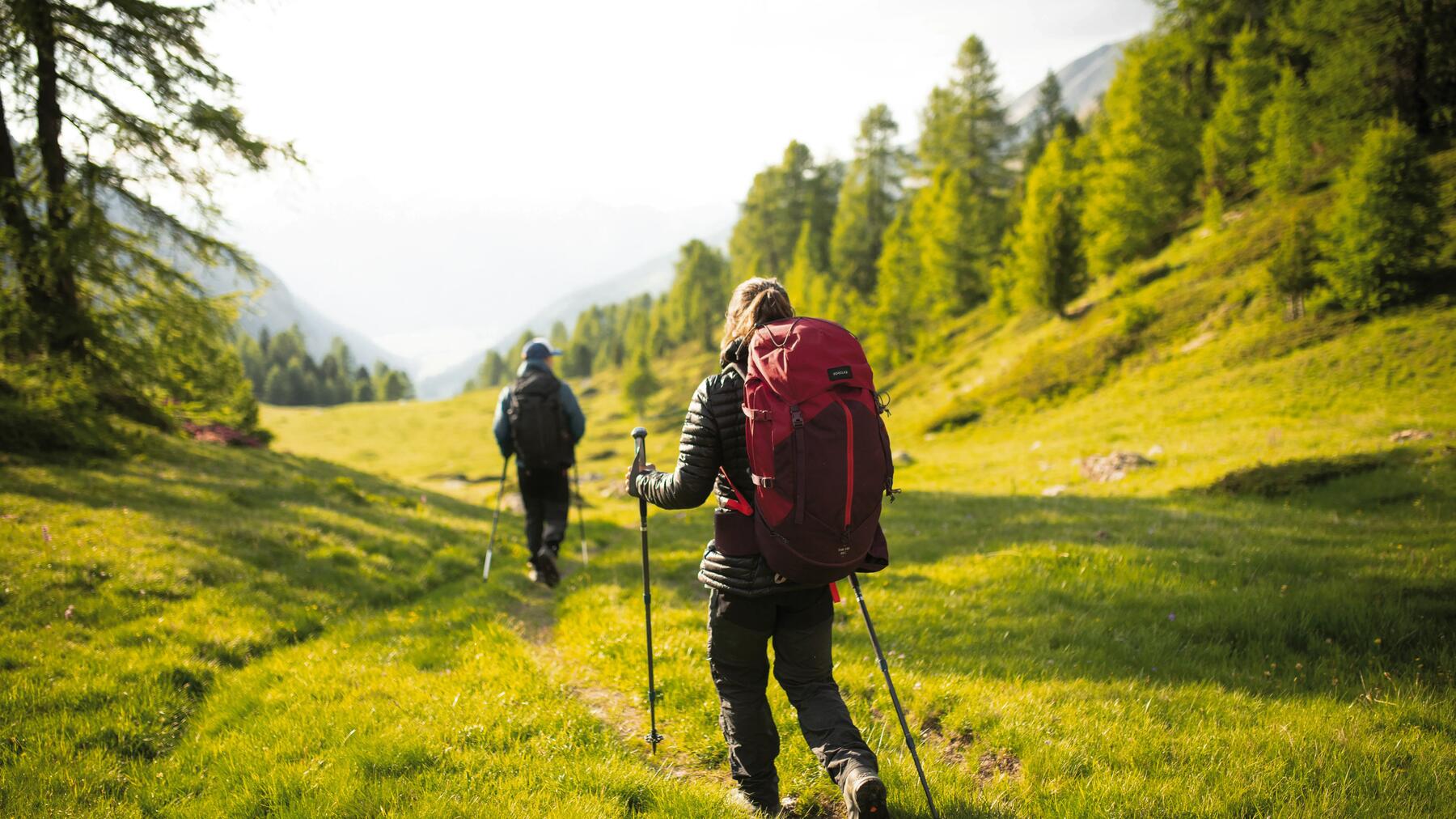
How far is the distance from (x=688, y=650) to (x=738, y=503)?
10.5ft

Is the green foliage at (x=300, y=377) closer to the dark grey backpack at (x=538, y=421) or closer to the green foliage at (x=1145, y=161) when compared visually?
the dark grey backpack at (x=538, y=421)

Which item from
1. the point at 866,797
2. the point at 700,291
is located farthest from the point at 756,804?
the point at 700,291

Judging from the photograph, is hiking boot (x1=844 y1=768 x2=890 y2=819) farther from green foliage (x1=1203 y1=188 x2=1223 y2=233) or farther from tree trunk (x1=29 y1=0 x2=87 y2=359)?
green foliage (x1=1203 y1=188 x2=1223 y2=233)

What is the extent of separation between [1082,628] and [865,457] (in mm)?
4569

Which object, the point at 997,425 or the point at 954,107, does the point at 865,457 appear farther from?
the point at 954,107

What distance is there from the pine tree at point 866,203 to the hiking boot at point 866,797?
57770 mm

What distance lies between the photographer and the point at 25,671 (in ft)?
17.5

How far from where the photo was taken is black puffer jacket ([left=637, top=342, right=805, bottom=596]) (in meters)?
3.85

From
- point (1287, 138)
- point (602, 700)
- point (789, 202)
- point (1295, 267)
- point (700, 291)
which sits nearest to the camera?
point (602, 700)

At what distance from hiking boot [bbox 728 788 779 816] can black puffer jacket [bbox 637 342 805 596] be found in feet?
4.72

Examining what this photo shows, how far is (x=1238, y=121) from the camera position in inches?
1288

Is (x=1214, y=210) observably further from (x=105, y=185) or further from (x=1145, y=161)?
(x=105, y=185)

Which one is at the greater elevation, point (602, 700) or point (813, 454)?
point (813, 454)

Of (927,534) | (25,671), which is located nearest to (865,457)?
(25,671)
